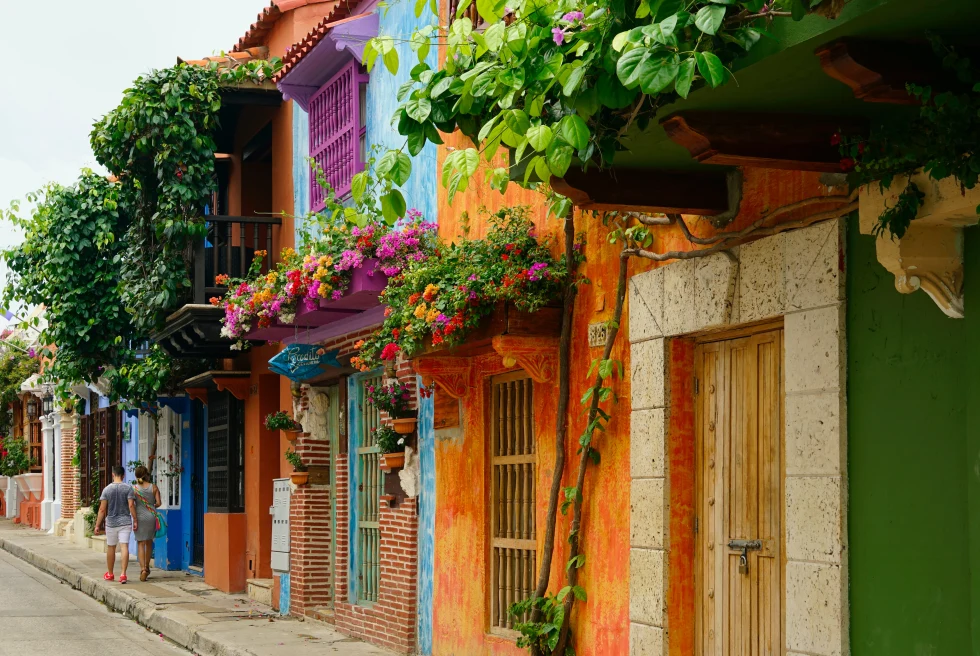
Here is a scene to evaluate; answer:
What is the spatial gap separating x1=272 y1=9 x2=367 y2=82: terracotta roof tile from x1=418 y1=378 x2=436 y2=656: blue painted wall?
3840 millimetres

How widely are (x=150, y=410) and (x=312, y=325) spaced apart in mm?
8280

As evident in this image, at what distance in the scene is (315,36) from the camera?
12812 millimetres

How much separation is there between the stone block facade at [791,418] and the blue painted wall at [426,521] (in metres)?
3.51

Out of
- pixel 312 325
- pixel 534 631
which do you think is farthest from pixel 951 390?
pixel 312 325

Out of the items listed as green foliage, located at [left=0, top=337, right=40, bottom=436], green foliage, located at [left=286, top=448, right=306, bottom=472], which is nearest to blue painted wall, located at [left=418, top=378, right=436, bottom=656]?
green foliage, located at [left=286, top=448, right=306, bottom=472]

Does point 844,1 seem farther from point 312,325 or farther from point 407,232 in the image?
point 312,325

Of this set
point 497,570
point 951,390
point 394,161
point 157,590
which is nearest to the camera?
point 951,390

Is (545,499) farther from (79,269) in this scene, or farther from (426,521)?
(79,269)

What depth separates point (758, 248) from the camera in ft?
21.9

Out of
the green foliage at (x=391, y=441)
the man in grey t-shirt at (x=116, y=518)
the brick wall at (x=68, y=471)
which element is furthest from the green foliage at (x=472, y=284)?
the brick wall at (x=68, y=471)

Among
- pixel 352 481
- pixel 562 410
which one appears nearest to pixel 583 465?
pixel 562 410

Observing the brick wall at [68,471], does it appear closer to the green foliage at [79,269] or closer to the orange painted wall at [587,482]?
the green foliage at [79,269]

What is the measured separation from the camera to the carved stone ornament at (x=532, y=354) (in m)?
8.58

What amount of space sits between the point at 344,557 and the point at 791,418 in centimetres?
774
